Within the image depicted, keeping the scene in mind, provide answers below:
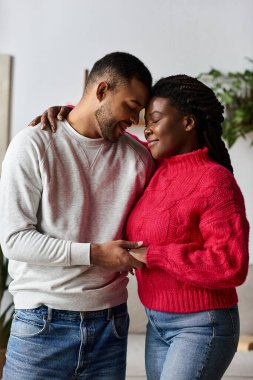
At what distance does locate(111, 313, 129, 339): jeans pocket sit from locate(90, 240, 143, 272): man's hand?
8.5 inches

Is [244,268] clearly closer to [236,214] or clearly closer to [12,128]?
[236,214]

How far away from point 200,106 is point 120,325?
0.69 meters

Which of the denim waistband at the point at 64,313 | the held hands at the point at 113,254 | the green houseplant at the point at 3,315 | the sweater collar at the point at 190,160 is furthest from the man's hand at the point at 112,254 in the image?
the green houseplant at the point at 3,315

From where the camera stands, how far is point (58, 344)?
1821mm

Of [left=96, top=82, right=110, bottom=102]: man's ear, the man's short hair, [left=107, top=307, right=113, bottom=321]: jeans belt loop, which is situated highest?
the man's short hair

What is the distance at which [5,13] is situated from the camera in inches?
159

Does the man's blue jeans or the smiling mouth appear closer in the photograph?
the man's blue jeans

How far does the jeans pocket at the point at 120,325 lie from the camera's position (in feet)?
6.22

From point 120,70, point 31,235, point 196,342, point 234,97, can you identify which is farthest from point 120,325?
point 234,97

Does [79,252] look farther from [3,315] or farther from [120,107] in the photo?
[3,315]

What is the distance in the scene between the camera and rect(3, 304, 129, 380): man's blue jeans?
1813mm

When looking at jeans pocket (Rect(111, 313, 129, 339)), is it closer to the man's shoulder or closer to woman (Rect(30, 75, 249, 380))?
woman (Rect(30, 75, 249, 380))

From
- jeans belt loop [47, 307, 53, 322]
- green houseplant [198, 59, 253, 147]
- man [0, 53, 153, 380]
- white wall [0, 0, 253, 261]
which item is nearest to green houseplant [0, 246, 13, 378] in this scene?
white wall [0, 0, 253, 261]

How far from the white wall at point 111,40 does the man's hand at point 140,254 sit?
2.43 metres
